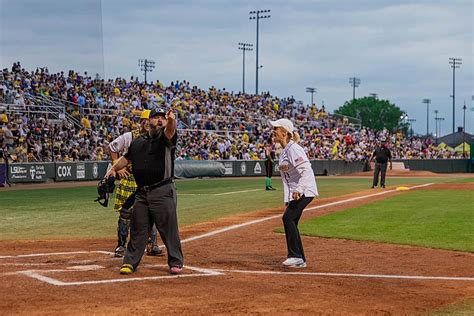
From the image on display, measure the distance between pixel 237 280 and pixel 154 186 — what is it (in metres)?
1.53

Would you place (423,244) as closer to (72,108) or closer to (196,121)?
(72,108)

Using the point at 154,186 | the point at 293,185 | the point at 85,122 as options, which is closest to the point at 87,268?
the point at 154,186

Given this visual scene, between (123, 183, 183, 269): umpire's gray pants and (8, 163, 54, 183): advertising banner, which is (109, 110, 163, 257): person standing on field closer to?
(123, 183, 183, 269): umpire's gray pants

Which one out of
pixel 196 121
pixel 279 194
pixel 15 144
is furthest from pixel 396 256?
pixel 196 121

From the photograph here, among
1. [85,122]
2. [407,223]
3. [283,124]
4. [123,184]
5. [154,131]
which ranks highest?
[85,122]

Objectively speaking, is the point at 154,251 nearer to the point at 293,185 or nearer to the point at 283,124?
the point at 293,185

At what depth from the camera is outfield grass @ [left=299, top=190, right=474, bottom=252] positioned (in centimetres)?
1265

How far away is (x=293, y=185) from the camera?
9.70 m

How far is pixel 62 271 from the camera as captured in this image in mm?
8766

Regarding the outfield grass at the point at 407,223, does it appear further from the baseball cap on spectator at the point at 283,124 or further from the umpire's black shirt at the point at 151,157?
the umpire's black shirt at the point at 151,157

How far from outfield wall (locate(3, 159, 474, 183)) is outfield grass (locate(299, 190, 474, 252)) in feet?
42.4

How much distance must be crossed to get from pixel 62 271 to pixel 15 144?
25046 mm

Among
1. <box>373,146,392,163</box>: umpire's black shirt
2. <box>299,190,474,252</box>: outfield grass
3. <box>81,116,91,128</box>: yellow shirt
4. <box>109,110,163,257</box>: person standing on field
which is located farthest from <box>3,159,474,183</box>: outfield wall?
<box>109,110,163,257</box>: person standing on field

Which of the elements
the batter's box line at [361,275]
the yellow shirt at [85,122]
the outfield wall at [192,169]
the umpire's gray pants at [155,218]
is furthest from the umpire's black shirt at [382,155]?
the umpire's gray pants at [155,218]
